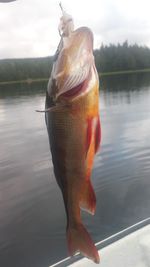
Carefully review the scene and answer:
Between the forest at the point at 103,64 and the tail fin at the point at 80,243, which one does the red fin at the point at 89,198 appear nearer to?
the tail fin at the point at 80,243

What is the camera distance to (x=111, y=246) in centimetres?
446

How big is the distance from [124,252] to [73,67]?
3.37 meters

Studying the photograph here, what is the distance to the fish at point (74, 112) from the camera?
5.04 feet

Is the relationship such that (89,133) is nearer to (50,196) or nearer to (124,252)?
(124,252)

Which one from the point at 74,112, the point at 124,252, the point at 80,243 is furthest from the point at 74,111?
the point at 124,252

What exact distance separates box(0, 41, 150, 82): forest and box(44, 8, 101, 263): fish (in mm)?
79128

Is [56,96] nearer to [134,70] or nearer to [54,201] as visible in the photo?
[54,201]

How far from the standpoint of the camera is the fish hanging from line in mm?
1536

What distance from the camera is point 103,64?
87312mm

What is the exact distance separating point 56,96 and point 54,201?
31.9 ft

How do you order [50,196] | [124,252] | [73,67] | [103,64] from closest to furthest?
[73,67] < [124,252] < [50,196] < [103,64]

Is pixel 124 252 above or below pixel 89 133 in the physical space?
below

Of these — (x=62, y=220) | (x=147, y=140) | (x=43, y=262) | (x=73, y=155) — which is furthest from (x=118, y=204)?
(x=73, y=155)

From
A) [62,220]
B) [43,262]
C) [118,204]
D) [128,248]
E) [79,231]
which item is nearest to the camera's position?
[79,231]
